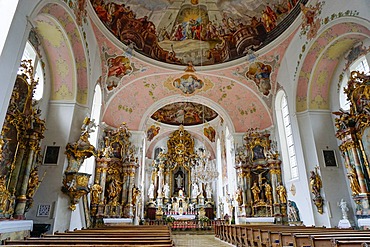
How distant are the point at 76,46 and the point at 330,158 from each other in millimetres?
11080

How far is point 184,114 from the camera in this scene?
914 inches

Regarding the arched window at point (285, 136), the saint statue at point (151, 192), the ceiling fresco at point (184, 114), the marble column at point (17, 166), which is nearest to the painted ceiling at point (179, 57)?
the arched window at point (285, 136)

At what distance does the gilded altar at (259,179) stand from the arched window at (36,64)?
10.7 metres

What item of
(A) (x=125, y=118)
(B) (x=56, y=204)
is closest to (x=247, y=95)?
(A) (x=125, y=118)

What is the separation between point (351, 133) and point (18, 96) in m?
10.9

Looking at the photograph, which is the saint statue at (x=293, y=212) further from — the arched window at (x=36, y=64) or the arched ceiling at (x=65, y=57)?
the arched window at (x=36, y=64)

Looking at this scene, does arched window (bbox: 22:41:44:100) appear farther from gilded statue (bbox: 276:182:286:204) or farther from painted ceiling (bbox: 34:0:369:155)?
gilded statue (bbox: 276:182:286:204)

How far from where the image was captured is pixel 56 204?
26.6 ft

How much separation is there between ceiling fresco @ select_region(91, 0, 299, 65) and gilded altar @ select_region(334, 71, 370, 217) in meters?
4.74

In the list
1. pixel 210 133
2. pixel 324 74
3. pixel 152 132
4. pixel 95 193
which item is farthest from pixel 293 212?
pixel 152 132

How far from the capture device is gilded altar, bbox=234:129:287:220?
13141 millimetres

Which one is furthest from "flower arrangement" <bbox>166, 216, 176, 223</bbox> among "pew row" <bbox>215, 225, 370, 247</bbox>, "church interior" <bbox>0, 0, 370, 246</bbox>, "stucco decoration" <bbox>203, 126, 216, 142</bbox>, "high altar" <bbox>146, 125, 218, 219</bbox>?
"stucco decoration" <bbox>203, 126, 216, 142</bbox>

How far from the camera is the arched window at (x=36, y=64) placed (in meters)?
8.27

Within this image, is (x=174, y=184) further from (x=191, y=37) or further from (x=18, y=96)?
(x=18, y=96)
